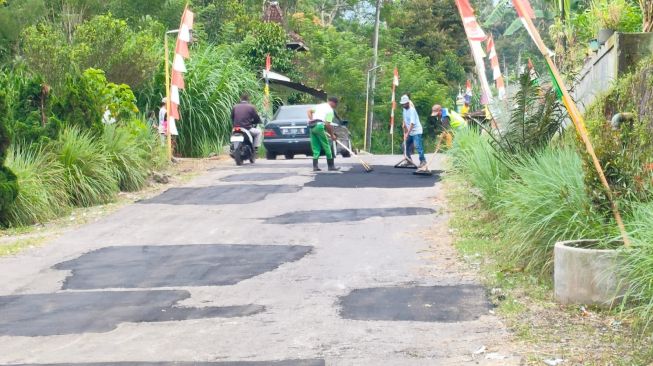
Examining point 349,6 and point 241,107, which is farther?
point 349,6

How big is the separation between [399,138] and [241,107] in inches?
1296

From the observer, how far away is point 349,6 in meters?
70.5

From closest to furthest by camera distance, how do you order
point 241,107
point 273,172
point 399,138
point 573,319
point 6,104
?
point 573,319 → point 6,104 → point 273,172 → point 241,107 → point 399,138

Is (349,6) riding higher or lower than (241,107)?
higher

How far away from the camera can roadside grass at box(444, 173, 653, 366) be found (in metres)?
7.13

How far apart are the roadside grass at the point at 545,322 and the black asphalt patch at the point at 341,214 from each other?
3.23 metres

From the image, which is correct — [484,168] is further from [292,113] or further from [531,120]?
[292,113]

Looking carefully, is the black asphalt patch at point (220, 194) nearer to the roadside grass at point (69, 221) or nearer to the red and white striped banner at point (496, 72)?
the roadside grass at point (69, 221)

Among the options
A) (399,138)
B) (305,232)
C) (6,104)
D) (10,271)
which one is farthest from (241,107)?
(399,138)

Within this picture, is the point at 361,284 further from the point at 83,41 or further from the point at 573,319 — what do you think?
the point at 83,41

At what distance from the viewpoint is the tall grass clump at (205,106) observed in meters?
28.6

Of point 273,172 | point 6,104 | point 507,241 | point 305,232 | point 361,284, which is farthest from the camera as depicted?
point 273,172

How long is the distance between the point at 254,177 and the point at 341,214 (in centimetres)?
576

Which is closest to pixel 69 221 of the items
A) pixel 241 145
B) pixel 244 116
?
pixel 241 145
